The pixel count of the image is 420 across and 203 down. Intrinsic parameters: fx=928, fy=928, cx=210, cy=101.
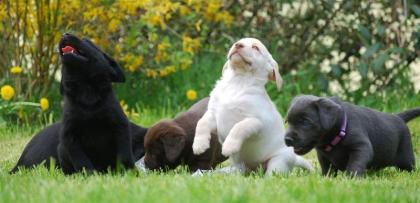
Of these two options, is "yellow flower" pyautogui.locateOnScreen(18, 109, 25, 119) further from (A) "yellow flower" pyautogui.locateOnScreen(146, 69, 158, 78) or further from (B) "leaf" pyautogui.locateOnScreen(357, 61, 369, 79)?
(B) "leaf" pyautogui.locateOnScreen(357, 61, 369, 79)

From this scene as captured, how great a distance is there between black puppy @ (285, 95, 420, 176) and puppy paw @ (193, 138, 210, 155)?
53cm

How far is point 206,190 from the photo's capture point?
486 centimetres

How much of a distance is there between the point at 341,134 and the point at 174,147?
1.16m

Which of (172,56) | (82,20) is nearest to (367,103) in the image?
(172,56)

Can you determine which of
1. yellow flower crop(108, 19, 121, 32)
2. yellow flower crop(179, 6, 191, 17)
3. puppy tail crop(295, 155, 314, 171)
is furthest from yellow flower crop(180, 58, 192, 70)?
puppy tail crop(295, 155, 314, 171)

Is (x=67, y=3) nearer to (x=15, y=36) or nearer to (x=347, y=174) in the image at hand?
(x=15, y=36)

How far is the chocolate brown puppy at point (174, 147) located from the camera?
6.44 m

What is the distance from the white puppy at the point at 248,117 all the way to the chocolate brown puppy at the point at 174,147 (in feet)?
0.93

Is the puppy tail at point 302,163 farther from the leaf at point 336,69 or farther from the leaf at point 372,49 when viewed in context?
the leaf at point 336,69

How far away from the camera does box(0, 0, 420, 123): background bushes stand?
965 cm

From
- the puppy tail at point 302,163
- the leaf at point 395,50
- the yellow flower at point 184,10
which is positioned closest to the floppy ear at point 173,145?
the puppy tail at point 302,163

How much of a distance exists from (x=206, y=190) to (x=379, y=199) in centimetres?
91

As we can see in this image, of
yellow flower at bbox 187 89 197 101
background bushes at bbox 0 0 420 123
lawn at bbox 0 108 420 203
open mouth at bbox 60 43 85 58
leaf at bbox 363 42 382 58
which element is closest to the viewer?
lawn at bbox 0 108 420 203

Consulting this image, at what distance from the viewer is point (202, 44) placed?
11398mm
